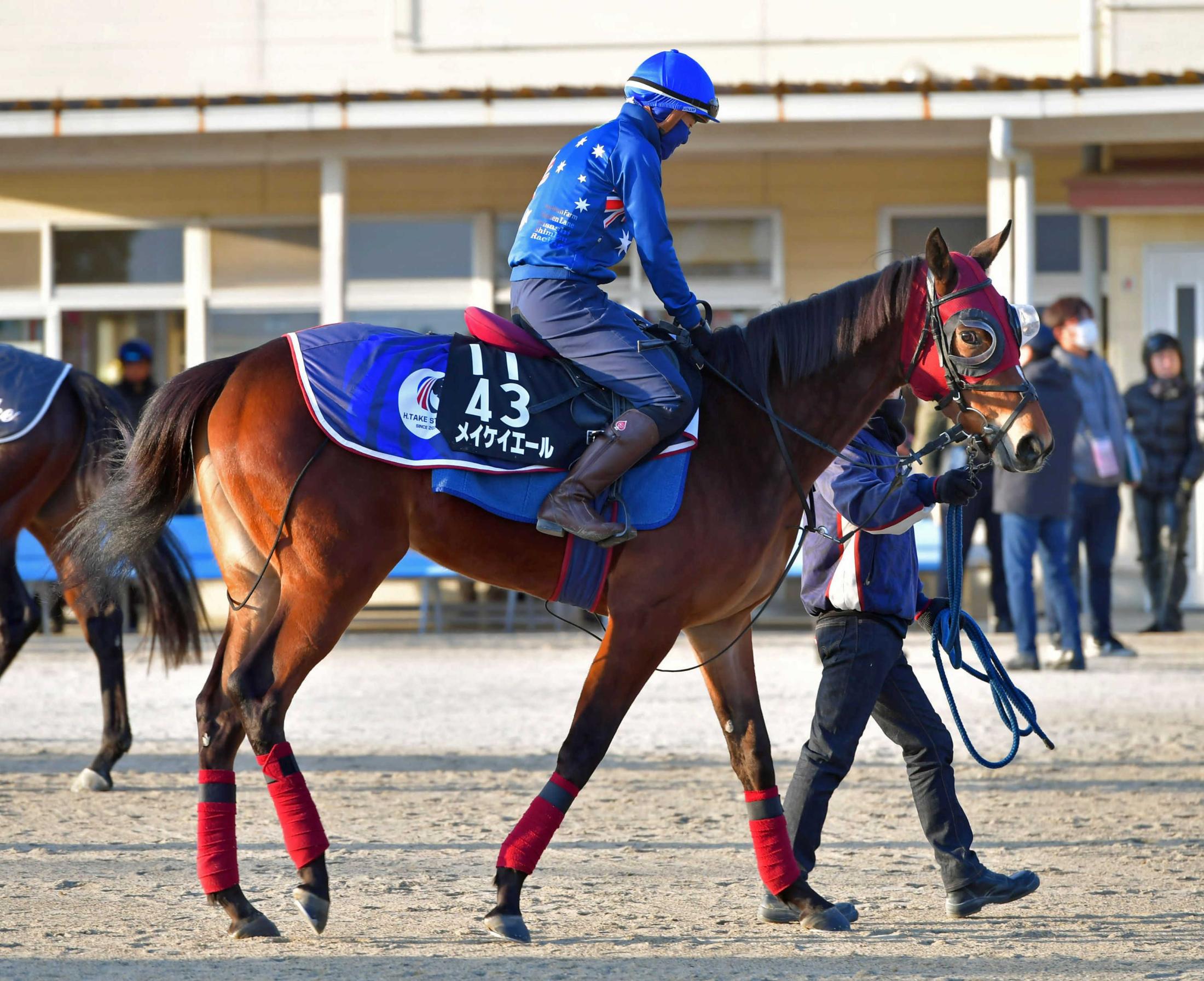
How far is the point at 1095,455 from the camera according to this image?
1084 centimetres

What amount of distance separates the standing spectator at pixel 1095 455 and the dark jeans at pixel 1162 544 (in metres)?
1.00

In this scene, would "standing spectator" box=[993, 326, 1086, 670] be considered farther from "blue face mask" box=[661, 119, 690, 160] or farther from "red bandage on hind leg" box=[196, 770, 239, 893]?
"red bandage on hind leg" box=[196, 770, 239, 893]

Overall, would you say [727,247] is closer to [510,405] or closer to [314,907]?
[510,405]

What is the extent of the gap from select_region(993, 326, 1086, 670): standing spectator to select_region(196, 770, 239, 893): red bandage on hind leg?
6.45 m

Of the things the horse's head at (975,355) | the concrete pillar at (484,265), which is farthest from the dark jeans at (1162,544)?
the horse's head at (975,355)

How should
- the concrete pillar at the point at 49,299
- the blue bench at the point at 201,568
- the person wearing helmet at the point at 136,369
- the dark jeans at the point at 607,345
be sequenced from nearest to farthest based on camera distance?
the dark jeans at the point at 607,345 < the person wearing helmet at the point at 136,369 < the blue bench at the point at 201,568 < the concrete pillar at the point at 49,299

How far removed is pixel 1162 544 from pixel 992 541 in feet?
4.85

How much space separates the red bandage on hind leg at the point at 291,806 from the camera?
462 cm

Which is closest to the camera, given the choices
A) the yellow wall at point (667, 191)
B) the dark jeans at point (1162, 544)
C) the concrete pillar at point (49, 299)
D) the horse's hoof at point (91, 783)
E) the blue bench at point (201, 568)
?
the horse's hoof at point (91, 783)

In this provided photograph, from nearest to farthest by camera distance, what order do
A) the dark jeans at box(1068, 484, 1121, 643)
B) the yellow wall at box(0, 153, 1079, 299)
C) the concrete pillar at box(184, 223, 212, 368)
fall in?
1. the dark jeans at box(1068, 484, 1121, 643)
2. the yellow wall at box(0, 153, 1079, 299)
3. the concrete pillar at box(184, 223, 212, 368)

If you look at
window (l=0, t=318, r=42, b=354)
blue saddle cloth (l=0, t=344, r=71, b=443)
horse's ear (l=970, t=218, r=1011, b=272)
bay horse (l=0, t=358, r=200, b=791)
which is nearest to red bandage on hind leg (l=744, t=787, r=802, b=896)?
horse's ear (l=970, t=218, r=1011, b=272)

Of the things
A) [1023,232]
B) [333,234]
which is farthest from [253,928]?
[1023,232]

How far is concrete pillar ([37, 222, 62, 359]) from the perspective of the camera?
13898mm

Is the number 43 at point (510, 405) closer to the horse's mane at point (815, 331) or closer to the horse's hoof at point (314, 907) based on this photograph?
the horse's mane at point (815, 331)
